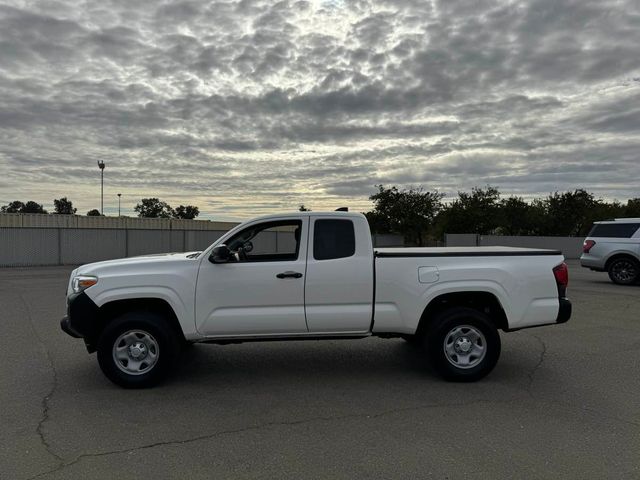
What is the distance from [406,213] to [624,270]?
106 ft

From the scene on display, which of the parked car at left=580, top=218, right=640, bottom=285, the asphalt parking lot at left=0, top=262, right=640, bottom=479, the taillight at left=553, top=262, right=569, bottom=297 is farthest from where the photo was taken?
the parked car at left=580, top=218, right=640, bottom=285

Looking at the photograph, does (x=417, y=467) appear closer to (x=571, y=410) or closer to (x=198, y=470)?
(x=198, y=470)

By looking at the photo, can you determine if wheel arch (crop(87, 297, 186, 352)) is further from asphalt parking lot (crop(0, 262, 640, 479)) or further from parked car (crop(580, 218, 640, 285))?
parked car (crop(580, 218, 640, 285))

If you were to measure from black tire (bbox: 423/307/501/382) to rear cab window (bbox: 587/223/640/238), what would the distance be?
→ 39.5ft

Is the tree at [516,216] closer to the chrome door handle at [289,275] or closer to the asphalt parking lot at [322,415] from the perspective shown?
the asphalt parking lot at [322,415]

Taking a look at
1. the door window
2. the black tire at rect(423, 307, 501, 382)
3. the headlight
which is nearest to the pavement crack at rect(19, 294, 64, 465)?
the headlight

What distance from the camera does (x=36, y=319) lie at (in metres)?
9.23

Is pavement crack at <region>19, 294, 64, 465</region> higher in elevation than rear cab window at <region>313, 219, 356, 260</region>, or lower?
lower

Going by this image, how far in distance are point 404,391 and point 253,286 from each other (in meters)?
1.92

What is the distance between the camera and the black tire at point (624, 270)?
15.1 m

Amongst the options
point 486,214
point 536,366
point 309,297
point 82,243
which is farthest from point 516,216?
point 309,297

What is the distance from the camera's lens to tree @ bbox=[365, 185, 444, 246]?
4728cm

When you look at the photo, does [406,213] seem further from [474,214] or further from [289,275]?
[289,275]

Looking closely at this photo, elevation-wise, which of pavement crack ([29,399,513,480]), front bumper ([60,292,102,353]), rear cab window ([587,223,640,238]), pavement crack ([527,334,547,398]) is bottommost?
pavement crack ([29,399,513,480])
